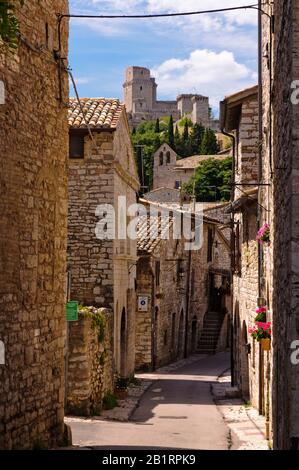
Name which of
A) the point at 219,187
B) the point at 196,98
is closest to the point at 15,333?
the point at 219,187

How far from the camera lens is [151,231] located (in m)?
30.8

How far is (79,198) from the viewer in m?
20.8

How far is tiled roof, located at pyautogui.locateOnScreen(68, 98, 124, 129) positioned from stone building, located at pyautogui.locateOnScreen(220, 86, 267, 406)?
9.56ft

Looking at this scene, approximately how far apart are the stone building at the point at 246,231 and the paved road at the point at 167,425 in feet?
3.99

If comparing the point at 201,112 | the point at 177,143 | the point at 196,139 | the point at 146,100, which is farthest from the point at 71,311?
the point at 146,100

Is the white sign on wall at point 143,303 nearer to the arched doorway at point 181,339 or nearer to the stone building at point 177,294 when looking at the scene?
the stone building at point 177,294

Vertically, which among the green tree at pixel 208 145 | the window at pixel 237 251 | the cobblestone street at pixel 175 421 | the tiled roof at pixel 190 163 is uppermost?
the green tree at pixel 208 145

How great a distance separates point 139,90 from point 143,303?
432ft

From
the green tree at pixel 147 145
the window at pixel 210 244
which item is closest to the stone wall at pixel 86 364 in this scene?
the window at pixel 210 244

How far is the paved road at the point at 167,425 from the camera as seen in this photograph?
13.4m

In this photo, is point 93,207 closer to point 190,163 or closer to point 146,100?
point 190,163

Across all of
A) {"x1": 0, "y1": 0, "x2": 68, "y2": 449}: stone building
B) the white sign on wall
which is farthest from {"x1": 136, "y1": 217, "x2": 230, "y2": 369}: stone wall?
{"x1": 0, "y1": 0, "x2": 68, "y2": 449}: stone building

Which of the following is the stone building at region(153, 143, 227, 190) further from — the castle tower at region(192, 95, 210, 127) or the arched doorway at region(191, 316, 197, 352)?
the arched doorway at region(191, 316, 197, 352)

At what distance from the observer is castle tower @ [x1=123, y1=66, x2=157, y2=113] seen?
155 metres
